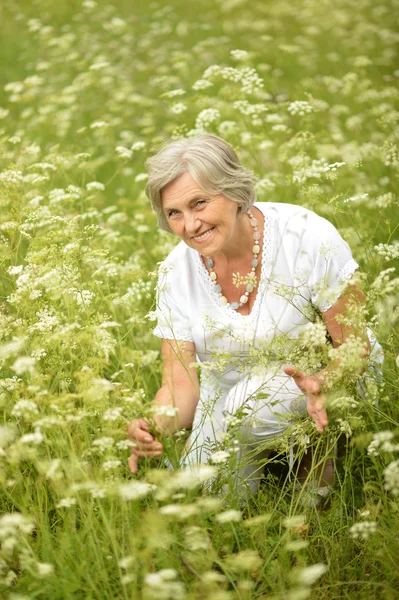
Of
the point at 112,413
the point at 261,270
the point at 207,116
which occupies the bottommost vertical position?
the point at 261,270

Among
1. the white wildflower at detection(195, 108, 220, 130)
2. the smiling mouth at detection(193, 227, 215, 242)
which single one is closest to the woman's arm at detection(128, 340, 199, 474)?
the smiling mouth at detection(193, 227, 215, 242)

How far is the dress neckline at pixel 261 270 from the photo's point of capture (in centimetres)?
299

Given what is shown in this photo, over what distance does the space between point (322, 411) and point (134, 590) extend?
0.84 meters

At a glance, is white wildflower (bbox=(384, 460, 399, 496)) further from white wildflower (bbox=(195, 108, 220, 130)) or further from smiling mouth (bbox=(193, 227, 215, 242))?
white wildflower (bbox=(195, 108, 220, 130))

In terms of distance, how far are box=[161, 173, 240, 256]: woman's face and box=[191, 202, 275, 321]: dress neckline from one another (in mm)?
234

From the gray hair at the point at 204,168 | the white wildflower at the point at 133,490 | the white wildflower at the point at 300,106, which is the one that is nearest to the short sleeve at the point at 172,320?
the gray hair at the point at 204,168

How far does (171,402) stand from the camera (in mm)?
2842

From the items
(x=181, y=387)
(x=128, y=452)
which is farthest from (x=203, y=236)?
(x=128, y=452)

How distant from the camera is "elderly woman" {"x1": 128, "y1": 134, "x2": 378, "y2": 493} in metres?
2.75

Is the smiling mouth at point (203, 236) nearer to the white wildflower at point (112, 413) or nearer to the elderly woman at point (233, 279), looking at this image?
the elderly woman at point (233, 279)

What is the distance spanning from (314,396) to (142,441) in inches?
23.8

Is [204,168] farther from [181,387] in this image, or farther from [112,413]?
[112,413]

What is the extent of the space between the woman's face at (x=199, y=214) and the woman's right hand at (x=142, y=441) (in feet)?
2.52

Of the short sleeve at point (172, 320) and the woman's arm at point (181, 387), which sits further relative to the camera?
the short sleeve at point (172, 320)
